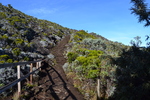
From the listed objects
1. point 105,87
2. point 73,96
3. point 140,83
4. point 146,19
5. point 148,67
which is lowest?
point 73,96

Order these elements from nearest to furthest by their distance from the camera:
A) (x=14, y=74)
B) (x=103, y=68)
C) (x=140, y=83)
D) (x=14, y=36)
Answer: (x=140, y=83), (x=103, y=68), (x=14, y=74), (x=14, y=36)

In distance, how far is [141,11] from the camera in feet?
15.7

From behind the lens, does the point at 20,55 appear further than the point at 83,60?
Yes

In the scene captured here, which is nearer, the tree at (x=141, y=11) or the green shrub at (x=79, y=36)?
the tree at (x=141, y=11)

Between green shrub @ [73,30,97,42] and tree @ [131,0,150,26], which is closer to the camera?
tree @ [131,0,150,26]

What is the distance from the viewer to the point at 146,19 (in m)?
4.71

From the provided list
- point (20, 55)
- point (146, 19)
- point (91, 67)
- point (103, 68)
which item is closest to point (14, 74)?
point (20, 55)

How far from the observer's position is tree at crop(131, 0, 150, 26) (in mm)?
4644

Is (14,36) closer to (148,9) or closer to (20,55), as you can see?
(20,55)

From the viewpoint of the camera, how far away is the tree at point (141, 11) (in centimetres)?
464

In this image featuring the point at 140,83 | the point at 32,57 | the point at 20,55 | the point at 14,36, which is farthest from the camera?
the point at 14,36

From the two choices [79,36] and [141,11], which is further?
[79,36]

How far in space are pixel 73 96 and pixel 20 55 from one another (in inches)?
239

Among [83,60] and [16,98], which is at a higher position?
[83,60]
